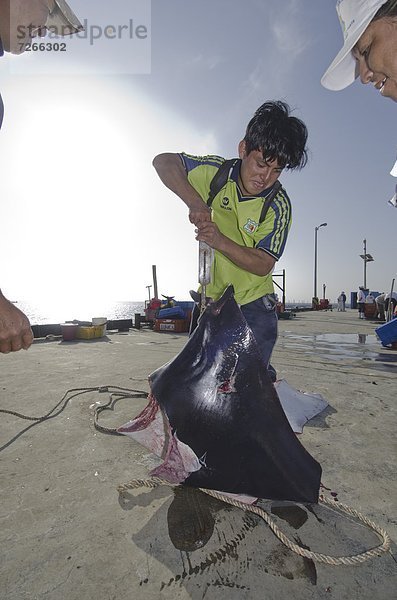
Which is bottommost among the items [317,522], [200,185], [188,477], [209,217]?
[317,522]

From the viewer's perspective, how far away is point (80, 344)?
7.65 m

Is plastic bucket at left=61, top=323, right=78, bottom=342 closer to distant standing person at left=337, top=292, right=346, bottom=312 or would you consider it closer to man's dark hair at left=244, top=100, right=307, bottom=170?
man's dark hair at left=244, top=100, right=307, bottom=170

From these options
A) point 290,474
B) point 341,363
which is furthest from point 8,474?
point 341,363

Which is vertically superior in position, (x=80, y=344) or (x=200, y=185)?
(x=200, y=185)

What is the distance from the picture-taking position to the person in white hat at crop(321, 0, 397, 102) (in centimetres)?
137

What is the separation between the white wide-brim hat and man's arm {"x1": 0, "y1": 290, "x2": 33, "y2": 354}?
195 cm

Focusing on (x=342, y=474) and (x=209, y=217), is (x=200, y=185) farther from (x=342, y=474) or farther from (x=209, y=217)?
(x=342, y=474)

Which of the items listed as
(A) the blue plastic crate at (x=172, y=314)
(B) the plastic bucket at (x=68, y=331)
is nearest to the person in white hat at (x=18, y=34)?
(B) the plastic bucket at (x=68, y=331)

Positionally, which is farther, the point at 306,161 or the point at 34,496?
the point at 306,161

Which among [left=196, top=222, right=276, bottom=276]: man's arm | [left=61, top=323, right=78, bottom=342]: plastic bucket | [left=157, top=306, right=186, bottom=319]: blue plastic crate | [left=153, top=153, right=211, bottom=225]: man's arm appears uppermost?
[left=153, top=153, right=211, bottom=225]: man's arm

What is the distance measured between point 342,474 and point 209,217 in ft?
6.14

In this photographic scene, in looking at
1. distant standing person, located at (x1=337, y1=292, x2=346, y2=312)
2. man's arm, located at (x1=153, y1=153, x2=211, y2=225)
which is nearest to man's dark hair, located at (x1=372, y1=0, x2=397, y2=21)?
man's arm, located at (x1=153, y1=153, x2=211, y2=225)

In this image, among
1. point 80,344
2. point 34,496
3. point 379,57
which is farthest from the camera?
point 80,344

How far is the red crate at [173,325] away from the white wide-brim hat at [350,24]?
31.0 ft
